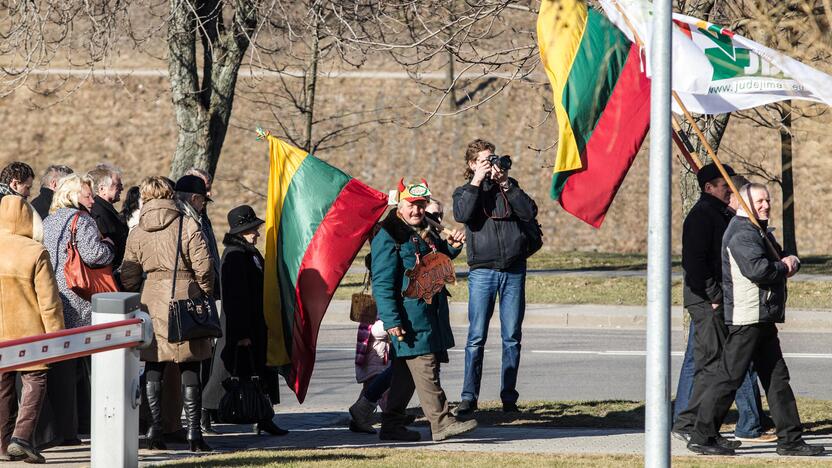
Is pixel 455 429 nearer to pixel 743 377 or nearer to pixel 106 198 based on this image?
pixel 743 377

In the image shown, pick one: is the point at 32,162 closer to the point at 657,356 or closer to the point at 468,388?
the point at 468,388

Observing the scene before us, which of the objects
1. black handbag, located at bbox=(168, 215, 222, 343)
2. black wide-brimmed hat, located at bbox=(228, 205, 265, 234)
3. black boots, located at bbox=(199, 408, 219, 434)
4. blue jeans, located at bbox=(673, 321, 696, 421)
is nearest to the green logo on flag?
blue jeans, located at bbox=(673, 321, 696, 421)

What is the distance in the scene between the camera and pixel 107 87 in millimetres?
38531

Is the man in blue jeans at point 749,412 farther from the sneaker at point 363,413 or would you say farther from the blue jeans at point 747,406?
the sneaker at point 363,413

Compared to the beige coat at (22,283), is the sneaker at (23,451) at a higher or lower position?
lower

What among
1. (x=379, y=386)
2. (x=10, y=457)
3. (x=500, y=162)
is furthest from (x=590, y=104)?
(x=10, y=457)

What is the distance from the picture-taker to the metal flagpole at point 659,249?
16.6ft

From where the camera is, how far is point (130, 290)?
7.72 m

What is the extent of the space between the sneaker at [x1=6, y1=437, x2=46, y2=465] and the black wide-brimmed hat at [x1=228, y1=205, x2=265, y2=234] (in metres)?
1.94

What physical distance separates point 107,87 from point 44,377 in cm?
3281

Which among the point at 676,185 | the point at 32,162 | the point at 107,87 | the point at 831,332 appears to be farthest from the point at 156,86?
the point at 831,332

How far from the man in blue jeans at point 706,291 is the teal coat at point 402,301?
159 cm

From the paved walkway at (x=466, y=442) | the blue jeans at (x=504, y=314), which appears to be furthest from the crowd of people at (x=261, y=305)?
the blue jeans at (x=504, y=314)

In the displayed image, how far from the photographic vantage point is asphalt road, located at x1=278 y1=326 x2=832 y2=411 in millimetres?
10281
